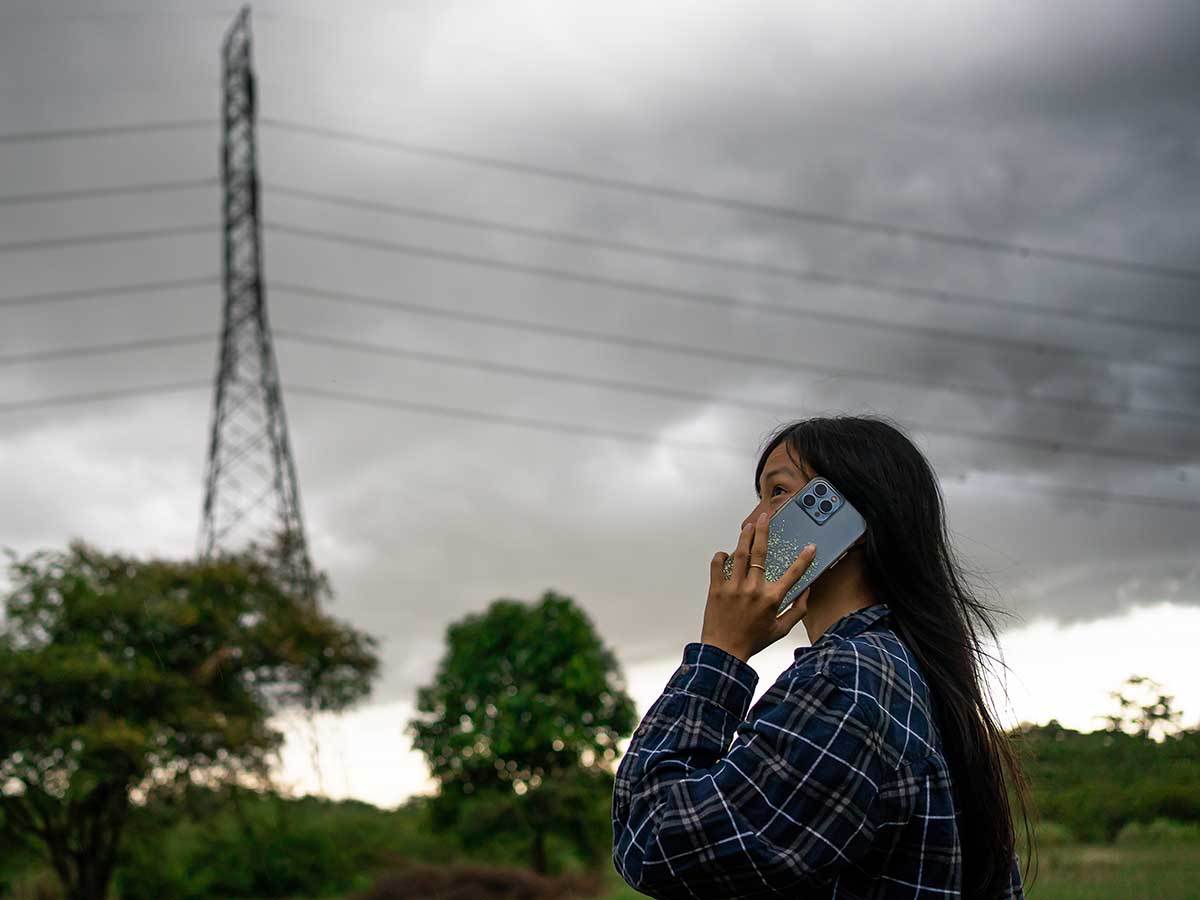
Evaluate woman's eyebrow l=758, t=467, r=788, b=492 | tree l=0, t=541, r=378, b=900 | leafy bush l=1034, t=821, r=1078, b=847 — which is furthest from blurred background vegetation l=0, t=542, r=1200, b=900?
woman's eyebrow l=758, t=467, r=788, b=492

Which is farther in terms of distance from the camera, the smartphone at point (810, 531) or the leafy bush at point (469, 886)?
the leafy bush at point (469, 886)

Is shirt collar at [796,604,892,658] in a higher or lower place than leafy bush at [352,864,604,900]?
higher

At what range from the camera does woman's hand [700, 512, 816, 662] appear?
6.82 ft

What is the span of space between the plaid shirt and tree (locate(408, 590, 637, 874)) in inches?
1492

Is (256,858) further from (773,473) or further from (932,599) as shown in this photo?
(932,599)

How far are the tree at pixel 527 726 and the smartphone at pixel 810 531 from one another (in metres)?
37.9

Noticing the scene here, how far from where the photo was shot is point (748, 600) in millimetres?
2086

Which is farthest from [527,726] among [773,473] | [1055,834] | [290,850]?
[773,473]

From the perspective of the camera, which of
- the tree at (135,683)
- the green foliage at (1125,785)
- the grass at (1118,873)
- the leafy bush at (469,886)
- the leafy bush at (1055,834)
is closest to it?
the grass at (1118,873)

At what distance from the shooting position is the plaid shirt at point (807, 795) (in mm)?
1814

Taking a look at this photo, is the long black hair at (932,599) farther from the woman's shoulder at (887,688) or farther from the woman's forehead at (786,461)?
the woman's shoulder at (887,688)

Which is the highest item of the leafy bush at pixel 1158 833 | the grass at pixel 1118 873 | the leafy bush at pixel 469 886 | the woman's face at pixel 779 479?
the woman's face at pixel 779 479

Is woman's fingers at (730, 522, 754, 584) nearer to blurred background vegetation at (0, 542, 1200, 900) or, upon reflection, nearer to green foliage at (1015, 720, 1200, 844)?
green foliage at (1015, 720, 1200, 844)

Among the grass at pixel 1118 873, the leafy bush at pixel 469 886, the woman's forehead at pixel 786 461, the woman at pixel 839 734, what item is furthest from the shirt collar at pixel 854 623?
the leafy bush at pixel 469 886
